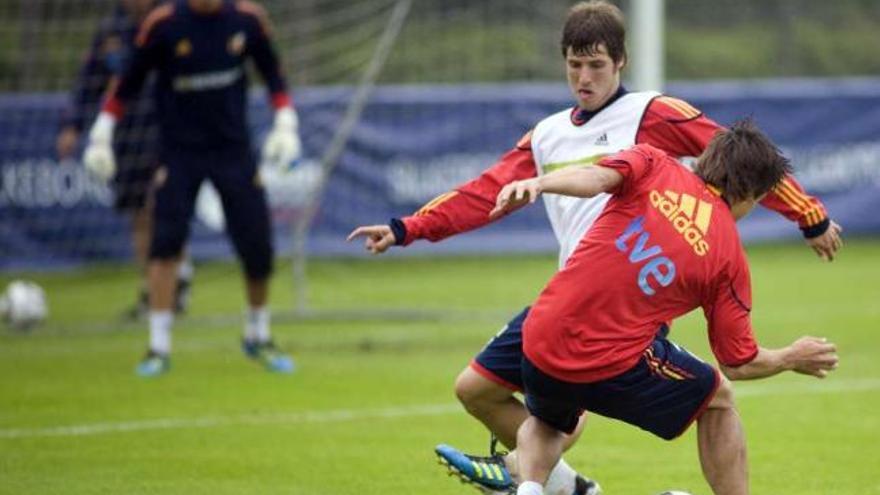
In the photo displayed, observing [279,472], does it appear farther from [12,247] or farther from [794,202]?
[12,247]

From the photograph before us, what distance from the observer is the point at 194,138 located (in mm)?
11750

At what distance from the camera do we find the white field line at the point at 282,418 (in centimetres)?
Answer: 953

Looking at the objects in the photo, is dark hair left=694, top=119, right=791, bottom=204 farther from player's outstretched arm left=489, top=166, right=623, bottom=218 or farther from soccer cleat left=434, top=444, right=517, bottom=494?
soccer cleat left=434, top=444, right=517, bottom=494

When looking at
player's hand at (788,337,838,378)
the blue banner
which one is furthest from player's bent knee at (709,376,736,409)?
the blue banner

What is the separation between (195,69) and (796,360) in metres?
6.38

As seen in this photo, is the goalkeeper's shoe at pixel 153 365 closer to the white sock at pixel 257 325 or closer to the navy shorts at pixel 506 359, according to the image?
the white sock at pixel 257 325

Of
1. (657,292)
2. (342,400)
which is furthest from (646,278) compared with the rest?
(342,400)

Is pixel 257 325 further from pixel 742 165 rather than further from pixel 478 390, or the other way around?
pixel 742 165

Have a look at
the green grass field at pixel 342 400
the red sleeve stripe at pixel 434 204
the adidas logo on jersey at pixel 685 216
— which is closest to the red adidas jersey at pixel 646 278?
the adidas logo on jersey at pixel 685 216

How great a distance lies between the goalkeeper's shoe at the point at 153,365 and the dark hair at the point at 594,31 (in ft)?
17.3

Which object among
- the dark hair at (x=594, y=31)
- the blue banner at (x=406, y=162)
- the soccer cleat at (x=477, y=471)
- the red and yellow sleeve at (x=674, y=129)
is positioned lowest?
the blue banner at (x=406, y=162)

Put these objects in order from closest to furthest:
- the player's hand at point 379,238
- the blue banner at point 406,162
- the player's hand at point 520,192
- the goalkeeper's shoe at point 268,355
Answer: the player's hand at point 520,192 → the player's hand at point 379,238 → the goalkeeper's shoe at point 268,355 → the blue banner at point 406,162

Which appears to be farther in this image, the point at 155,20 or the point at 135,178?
the point at 135,178

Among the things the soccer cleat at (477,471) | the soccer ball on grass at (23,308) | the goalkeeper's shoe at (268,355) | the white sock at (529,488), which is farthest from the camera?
the soccer ball on grass at (23,308)
